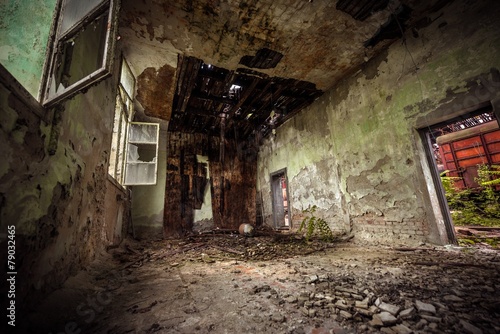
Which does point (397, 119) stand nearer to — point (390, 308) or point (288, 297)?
point (390, 308)

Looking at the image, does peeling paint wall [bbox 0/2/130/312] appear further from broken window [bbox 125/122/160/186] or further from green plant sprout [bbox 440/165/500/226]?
green plant sprout [bbox 440/165/500/226]

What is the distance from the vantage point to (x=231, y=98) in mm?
5824

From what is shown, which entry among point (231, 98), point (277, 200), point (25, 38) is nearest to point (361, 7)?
point (231, 98)

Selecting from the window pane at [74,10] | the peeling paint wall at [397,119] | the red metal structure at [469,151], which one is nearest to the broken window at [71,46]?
the window pane at [74,10]

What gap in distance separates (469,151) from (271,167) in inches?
263

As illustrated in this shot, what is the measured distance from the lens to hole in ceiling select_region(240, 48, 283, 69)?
4.11 meters

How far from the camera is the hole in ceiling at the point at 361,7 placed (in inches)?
124

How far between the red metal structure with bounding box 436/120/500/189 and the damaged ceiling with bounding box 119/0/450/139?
19.4ft

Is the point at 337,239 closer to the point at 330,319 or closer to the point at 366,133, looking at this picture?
the point at 366,133

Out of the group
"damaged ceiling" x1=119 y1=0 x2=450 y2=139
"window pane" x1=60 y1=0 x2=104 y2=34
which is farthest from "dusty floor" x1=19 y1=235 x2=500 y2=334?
"damaged ceiling" x1=119 y1=0 x2=450 y2=139

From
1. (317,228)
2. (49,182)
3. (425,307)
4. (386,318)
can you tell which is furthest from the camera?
(317,228)

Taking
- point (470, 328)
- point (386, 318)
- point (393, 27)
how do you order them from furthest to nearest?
1. point (393, 27)
2. point (386, 318)
3. point (470, 328)

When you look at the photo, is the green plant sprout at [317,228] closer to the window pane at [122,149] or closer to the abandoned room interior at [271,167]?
the abandoned room interior at [271,167]

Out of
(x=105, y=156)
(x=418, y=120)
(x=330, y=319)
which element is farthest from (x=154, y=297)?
(x=418, y=120)
